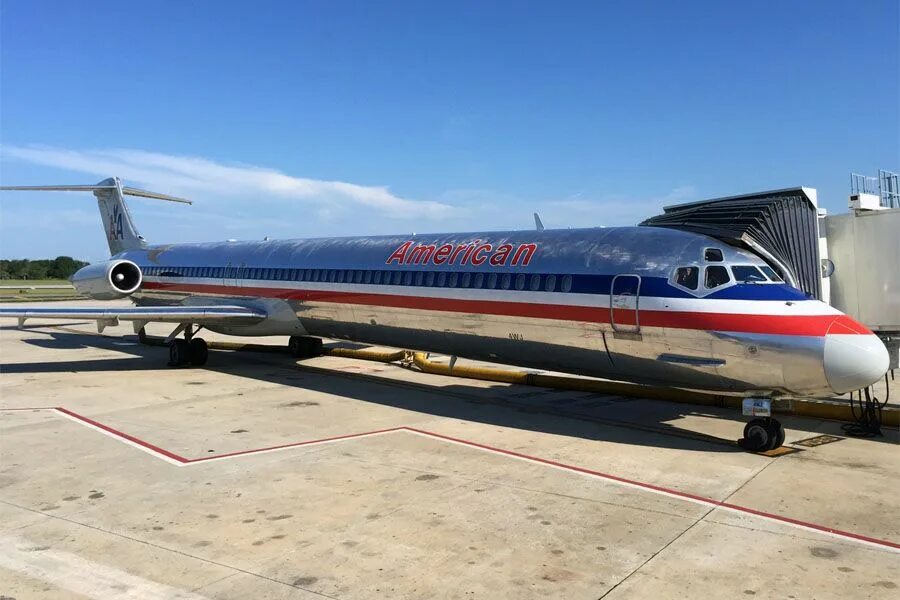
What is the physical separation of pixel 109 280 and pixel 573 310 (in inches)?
676

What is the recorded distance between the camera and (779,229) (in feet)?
34.1

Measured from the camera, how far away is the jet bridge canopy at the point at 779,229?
10180 mm

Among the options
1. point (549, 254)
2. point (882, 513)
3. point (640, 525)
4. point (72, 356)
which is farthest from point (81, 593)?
point (72, 356)

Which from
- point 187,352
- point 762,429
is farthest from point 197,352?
point 762,429

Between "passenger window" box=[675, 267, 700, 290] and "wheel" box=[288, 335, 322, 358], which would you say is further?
"wheel" box=[288, 335, 322, 358]

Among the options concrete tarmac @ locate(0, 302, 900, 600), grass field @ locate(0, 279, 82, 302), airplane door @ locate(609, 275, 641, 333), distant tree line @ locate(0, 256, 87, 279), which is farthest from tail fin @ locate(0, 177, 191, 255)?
distant tree line @ locate(0, 256, 87, 279)

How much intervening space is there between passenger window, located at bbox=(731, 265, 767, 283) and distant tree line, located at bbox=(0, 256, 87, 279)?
132608 mm

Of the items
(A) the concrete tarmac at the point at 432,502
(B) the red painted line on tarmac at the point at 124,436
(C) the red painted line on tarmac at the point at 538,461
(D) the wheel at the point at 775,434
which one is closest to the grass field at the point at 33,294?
(B) the red painted line on tarmac at the point at 124,436

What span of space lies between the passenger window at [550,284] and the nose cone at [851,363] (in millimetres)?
3985

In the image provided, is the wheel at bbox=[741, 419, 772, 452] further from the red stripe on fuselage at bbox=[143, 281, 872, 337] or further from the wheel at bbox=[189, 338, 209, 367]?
the wheel at bbox=[189, 338, 209, 367]

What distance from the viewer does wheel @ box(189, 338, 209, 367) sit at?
58.7 feet

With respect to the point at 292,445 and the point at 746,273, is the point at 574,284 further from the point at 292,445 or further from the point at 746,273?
the point at 292,445

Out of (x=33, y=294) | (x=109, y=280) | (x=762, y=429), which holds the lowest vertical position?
(x=762, y=429)

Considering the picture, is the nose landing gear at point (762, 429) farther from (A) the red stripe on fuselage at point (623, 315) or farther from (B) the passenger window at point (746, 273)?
(B) the passenger window at point (746, 273)
